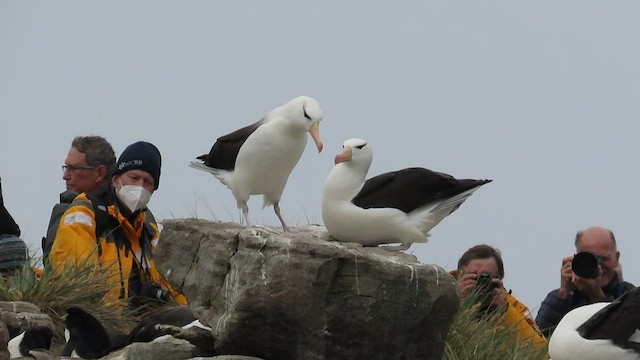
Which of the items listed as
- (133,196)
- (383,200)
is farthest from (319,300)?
(133,196)

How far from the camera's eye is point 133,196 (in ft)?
31.6

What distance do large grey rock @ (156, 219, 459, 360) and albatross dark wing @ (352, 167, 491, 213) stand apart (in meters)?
0.43

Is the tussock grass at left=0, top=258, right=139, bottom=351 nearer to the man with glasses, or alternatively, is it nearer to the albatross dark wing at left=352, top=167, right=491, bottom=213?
the man with glasses

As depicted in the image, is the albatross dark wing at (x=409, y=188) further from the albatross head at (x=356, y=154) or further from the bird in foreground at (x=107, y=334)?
the bird in foreground at (x=107, y=334)

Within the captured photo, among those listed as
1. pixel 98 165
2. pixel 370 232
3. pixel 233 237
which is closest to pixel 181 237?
pixel 233 237

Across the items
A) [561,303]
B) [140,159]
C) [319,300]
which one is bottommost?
[561,303]

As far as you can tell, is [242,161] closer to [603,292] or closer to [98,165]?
[98,165]

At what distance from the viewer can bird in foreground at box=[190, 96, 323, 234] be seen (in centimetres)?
830

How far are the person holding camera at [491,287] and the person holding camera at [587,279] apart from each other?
170 mm

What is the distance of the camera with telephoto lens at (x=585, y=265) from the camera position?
9883 mm

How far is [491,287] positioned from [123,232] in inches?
97.8

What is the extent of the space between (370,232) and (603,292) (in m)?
2.48

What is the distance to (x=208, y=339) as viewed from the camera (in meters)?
8.28

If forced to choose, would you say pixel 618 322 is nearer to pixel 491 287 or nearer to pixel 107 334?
pixel 491 287
